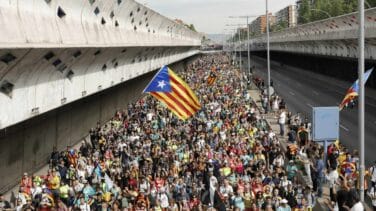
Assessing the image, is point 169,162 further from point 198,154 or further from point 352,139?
point 352,139

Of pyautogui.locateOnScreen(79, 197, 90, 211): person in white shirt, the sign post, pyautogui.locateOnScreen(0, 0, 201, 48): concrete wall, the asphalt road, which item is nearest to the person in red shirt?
pyautogui.locateOnScreen(79, 197, 90, 211): person in white shirt

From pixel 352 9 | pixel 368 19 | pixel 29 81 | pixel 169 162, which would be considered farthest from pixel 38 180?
pixel 352 9

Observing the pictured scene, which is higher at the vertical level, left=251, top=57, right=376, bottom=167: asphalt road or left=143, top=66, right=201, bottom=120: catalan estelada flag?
left=143, top=66, right=201, bottom=120: catalan estelada flag

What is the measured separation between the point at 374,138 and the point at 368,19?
49.7 feet

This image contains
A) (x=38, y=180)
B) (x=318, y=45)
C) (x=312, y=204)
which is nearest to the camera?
(x=312, y=204)

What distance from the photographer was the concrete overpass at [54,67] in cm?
1420

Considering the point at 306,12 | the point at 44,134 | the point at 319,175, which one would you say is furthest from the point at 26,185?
the point at 306,12

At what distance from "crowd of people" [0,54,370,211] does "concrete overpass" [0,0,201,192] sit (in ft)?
4.63

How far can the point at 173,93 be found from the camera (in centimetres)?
2045

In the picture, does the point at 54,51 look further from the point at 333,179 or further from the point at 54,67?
the point at 333,179

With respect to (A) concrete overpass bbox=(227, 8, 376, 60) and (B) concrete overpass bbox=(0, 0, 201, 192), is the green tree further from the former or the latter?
(B) concrete overpass bbox=(0, 0, 201, 192)

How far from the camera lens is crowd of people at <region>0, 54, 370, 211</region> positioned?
14.9 meters

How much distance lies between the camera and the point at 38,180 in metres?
17.1

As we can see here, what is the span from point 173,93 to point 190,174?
4.13 metres
